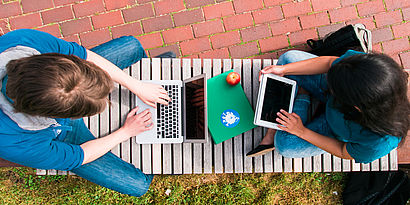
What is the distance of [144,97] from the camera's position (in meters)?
2.11

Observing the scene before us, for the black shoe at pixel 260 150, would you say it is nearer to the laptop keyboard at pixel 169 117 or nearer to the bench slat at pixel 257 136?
the bench slat at pixel 257 136

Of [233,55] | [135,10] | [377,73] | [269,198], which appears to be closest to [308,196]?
[269,198]

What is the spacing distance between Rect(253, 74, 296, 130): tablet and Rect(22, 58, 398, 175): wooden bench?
202 millimetres

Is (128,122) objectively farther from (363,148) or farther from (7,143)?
(363,148)

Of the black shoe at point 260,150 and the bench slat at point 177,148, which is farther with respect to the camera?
the bench slat at point 177,148

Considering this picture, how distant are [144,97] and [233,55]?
1.29 m

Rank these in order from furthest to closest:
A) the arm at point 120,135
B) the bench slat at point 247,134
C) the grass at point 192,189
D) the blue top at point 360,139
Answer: the grass at point 192,189 < the bench slat at point 247,134 < the arm at point 120,135 < the blue top at point 360,139

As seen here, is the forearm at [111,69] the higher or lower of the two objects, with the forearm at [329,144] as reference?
higher

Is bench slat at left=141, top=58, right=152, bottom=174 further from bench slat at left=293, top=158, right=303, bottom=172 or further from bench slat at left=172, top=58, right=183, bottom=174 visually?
bench slat at left=293, top=158, right=303, bottom=172

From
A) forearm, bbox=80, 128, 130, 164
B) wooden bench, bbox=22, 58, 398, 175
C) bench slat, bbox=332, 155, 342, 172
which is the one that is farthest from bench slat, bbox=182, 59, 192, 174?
bench slat, bbox=332, 155, 342, 172

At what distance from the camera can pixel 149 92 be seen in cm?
209

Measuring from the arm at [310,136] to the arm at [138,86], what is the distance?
89 centimetres

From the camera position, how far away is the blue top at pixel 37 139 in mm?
1720

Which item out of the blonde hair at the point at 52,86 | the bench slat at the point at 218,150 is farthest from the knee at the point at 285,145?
the blonde hair at the point at 52,86
